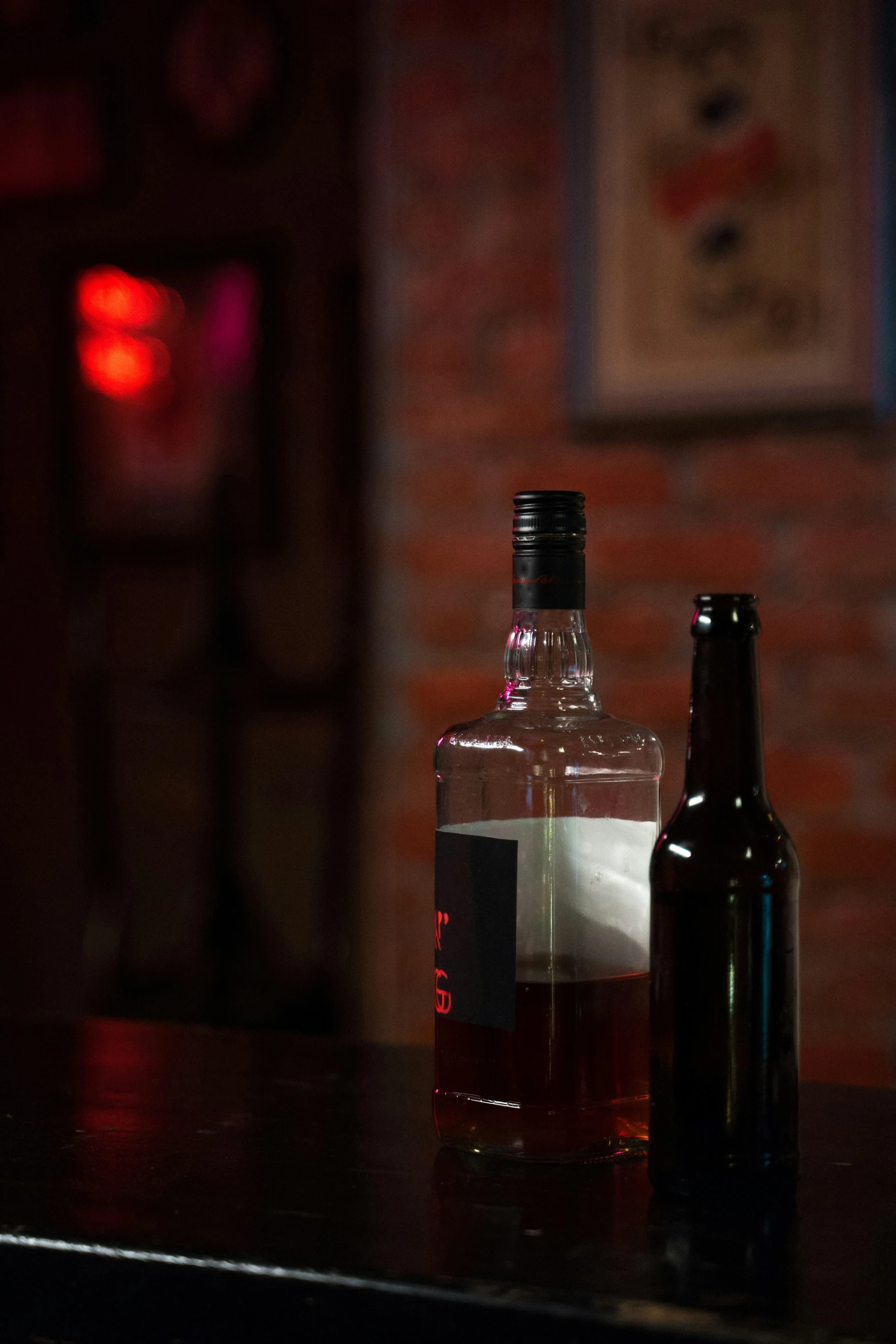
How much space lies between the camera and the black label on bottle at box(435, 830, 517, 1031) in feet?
2.30

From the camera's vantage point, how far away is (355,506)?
90.3 inches

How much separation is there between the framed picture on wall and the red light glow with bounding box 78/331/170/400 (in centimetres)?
78

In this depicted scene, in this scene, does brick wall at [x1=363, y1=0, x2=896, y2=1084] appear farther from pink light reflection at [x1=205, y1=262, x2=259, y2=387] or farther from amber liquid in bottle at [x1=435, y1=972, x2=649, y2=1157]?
amber liquid in bottle at [x1=435, y1=972, x2=649, y2=1157]

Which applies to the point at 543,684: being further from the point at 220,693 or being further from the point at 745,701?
the point at 220,693

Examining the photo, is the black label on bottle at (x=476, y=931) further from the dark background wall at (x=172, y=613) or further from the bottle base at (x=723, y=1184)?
the dark background wall at (x=172, y=613)

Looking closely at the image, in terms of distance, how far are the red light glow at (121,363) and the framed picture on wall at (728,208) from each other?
2.57 feet

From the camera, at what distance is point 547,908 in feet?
2.31

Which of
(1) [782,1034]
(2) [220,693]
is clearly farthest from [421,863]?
(1) [782,1034]

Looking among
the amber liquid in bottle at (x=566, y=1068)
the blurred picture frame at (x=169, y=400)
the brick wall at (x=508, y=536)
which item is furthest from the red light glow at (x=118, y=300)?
the amber liquid in bottle at (x=566, y=1068)

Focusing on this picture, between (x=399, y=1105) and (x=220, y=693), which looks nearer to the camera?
(x=399, y=1105)

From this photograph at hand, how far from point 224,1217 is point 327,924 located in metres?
1.74

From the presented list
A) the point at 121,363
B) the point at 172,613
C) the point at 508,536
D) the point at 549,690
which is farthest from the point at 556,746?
the point at 121,363

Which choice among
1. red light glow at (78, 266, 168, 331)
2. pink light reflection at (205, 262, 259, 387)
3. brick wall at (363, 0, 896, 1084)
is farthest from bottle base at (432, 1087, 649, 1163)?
red light glow at (78, 266, 168, 331)

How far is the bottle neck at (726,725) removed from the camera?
2.19ft
